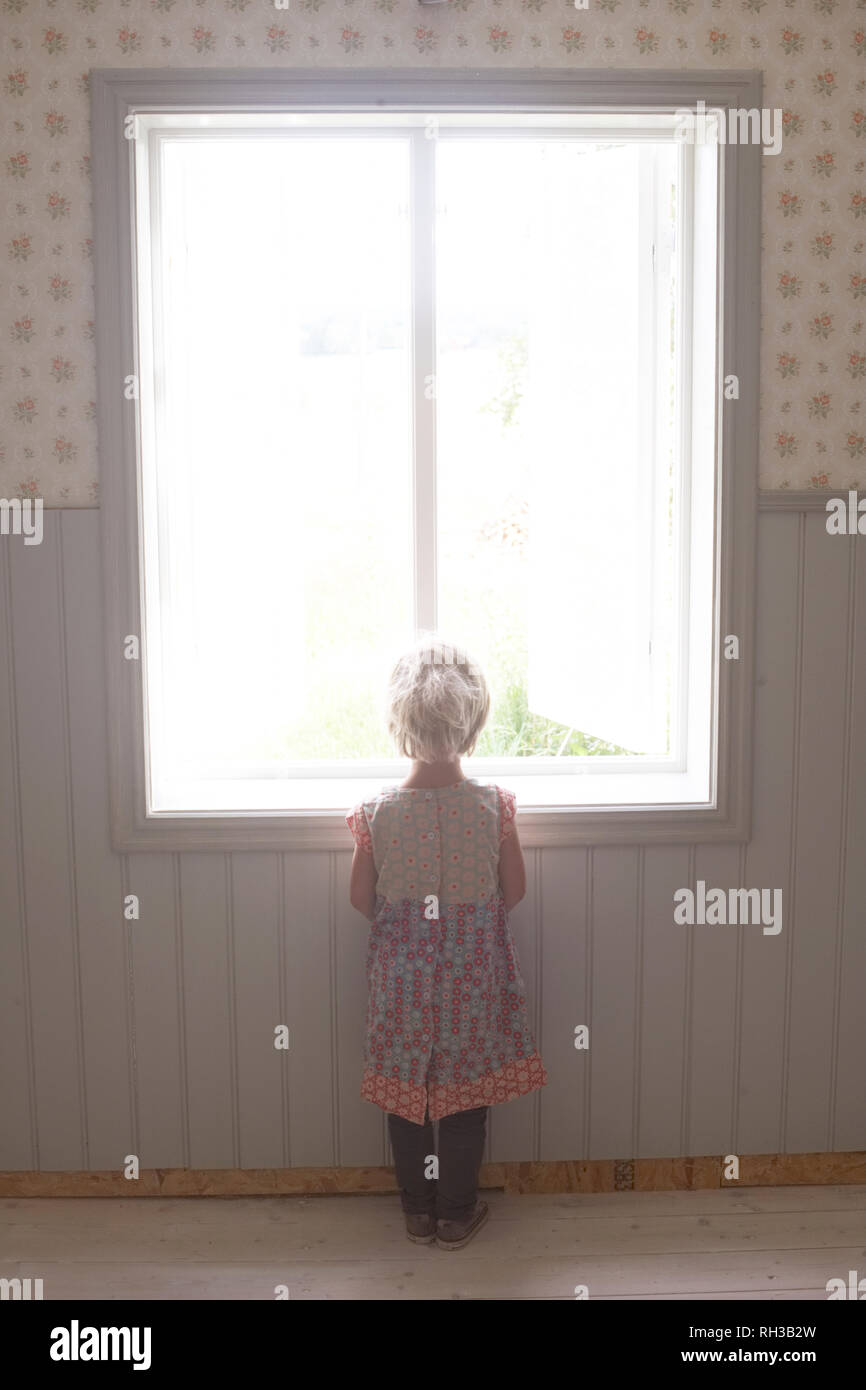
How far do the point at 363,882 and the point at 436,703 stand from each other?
35cm

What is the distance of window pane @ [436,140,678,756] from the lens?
2.22 m

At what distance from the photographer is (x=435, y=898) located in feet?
6.29

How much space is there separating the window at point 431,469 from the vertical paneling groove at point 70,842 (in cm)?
10

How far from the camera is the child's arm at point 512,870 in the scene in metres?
1.96

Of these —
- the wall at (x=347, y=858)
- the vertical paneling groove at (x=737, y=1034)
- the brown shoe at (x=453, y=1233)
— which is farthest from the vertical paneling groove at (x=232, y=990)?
the vertical paneling groove at (x=737, y=1034)

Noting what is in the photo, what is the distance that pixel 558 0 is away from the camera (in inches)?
78.2

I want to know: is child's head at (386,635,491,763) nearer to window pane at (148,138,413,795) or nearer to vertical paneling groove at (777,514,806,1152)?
window pane at (148,138,413,795)

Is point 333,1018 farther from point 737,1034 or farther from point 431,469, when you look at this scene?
point 431,469

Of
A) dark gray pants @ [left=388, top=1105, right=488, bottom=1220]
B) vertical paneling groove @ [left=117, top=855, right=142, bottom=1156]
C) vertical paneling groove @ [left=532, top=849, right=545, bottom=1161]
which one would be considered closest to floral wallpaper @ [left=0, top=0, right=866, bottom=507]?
vertical paneling groove @ [left=117, top=855, right=142, bottom=1156]

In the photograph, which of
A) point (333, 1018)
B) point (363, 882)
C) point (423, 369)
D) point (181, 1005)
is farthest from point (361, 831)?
point (423, 369)

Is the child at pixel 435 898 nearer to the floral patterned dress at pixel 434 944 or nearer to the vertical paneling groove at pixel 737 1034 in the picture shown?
the floral patterned dress at pixel 434 944

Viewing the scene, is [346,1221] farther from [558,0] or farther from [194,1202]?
[558,0]

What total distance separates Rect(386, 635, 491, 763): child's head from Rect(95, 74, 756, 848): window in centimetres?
29

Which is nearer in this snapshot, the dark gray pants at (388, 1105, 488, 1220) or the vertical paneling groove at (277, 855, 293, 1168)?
the dark gray pants at (388, 1105, 488, 1220)
